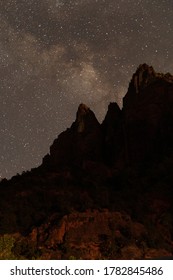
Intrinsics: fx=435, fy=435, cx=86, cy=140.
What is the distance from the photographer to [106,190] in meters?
80.1

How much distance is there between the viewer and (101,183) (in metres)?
85.6

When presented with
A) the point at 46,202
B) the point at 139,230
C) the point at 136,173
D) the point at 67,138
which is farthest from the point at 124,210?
the point at 67,138

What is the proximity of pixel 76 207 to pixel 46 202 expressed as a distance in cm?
711

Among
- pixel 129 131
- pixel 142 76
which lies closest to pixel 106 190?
pixel 129 131

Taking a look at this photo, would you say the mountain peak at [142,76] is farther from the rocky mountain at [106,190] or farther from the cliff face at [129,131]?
the rocky mountain at [106,190]

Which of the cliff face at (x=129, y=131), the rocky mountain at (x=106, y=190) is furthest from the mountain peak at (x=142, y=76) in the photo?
the rocky mountain at (x=106, y=190)

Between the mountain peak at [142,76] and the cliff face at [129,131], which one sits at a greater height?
the mountain peak at [142,76]

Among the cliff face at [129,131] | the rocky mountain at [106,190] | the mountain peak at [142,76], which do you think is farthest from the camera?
the mountain peak at [142,76]

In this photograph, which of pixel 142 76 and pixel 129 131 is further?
pixel 142 76

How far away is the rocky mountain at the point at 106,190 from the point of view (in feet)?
200

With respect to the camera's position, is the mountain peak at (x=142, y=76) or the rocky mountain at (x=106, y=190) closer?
the rocky mountain at (x=106, y=190)

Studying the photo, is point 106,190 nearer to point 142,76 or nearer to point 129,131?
point 129,131

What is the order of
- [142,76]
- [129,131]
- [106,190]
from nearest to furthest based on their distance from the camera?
[106,190] → [129,131] → [142,76]
